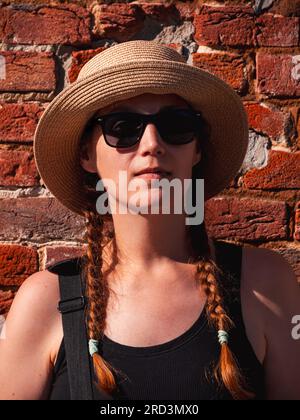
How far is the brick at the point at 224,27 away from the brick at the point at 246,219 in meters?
0.53

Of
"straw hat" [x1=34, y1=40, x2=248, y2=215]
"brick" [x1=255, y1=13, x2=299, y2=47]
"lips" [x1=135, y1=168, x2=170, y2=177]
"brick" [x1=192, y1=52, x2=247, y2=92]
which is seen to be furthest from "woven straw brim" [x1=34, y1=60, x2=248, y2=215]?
"brick" [x1=255, y1=13, x2=299, y2=47]

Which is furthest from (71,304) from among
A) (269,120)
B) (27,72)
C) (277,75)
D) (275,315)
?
(277,75)

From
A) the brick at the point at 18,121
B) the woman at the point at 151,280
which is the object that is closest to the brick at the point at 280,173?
the woman at the point at 151,280

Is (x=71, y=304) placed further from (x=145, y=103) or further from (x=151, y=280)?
(x=145, y=103)

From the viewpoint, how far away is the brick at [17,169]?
7.47 ft

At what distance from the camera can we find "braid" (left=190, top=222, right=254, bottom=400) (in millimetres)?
1716

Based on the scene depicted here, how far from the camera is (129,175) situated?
5.90ft

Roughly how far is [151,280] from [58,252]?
0.51 m

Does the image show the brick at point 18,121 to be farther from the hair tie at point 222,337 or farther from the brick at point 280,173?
the hair tie at point 222,337

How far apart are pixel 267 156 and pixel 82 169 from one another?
26.0 inches

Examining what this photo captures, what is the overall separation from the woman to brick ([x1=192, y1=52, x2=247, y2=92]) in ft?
1.07

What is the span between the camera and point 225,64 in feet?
7.53

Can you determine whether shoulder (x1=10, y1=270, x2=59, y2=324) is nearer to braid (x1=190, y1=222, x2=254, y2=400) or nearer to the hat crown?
braid (x1=190, y1=222, x2=254, y2=400)
